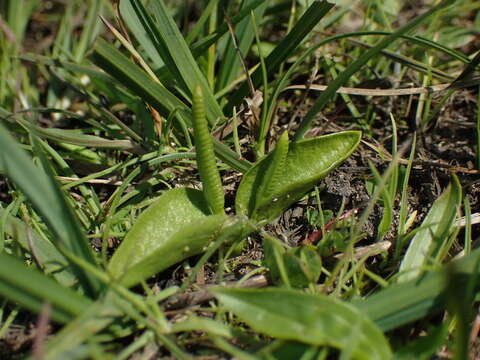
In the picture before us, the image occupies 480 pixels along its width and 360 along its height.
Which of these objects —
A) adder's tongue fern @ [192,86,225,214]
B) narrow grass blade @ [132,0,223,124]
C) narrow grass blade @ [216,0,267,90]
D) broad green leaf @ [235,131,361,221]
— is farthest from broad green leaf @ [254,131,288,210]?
narrow grass blade @ [216,0,267,90]

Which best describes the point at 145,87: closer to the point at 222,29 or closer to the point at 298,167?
the point at 222,29

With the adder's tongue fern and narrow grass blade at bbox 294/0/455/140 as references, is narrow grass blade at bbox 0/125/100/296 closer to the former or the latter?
the adder's tongue fern

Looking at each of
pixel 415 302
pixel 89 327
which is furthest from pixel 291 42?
pixel 89 327

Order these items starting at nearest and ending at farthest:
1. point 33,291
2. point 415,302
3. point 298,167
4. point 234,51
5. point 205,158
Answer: point 33,291 → point 415,302 → point 205,158 → point 298,167 → point 234,51

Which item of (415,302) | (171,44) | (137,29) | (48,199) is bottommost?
(415,302)

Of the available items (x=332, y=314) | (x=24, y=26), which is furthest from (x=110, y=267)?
(x=24, y=26)

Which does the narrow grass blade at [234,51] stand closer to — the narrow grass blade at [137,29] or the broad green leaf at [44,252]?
the narrow grass blade at [137,29]
